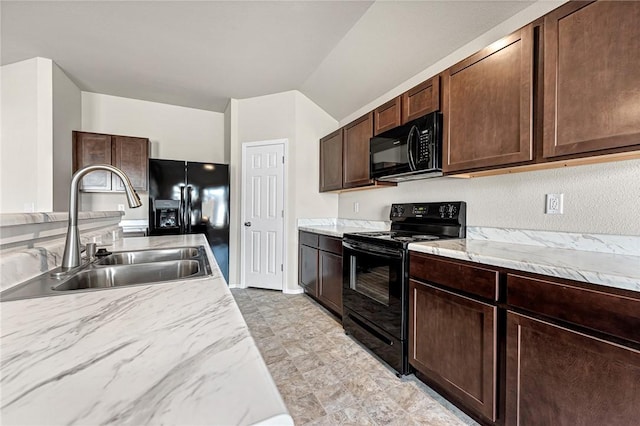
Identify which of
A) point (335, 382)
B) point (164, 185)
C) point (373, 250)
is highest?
point (164, 185)

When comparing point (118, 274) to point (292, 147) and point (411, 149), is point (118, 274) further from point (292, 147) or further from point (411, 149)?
point (292, 147)

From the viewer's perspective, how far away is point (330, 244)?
3049 mm

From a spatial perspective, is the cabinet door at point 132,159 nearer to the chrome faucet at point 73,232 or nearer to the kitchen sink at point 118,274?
the kitchen sink at point 118,274

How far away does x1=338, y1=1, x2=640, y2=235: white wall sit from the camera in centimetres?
144

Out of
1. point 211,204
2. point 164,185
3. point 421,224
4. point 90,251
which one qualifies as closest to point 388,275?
point 421,224

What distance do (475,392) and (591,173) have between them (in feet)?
4.27

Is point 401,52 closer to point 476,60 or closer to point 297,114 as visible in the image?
point 476,60

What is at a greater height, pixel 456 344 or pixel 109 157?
pixel 109 157

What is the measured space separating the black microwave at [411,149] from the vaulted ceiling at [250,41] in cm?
72

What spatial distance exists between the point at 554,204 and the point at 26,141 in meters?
4.88

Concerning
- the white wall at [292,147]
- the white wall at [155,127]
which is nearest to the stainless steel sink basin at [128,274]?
the white wall at [292,147]

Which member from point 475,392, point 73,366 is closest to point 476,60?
point 475,392

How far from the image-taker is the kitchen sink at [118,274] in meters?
0.88

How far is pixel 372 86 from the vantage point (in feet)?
10.3
